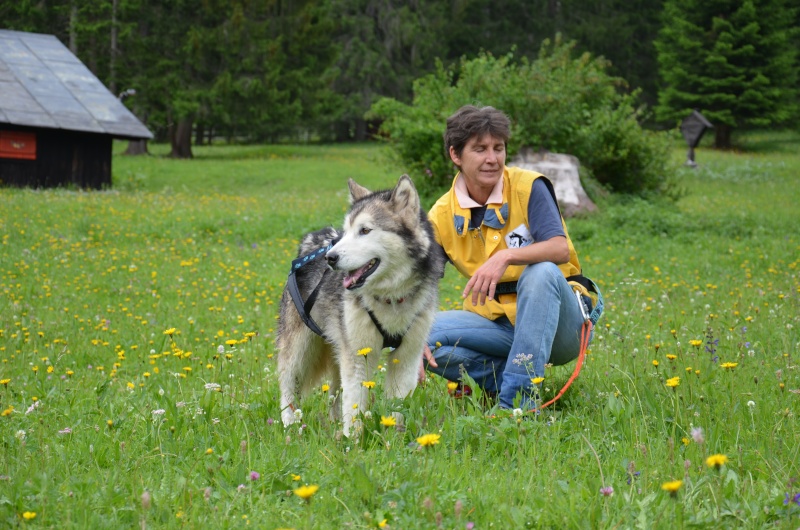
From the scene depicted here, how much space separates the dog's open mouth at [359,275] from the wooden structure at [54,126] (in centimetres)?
1838

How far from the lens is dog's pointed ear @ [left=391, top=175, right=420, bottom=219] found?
4062mm

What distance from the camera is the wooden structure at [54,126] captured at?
2020 cm

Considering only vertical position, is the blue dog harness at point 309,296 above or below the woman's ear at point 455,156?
below

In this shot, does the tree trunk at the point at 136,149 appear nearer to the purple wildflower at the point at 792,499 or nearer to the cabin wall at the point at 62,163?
the cabin wall at the point at 62,163

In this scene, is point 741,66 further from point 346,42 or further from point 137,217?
point 137,217

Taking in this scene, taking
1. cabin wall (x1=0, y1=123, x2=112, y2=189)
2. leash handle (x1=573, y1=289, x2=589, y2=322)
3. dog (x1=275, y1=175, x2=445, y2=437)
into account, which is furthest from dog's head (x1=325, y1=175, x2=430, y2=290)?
cabin wall (x1=0, y1=123, x2=112, y2=189)

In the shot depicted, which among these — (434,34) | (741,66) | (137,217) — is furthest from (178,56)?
(741,66)

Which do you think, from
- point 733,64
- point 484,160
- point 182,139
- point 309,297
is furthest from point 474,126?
point 733,64

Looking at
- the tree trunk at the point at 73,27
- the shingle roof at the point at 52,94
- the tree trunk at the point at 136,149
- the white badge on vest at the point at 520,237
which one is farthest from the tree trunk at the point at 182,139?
the white badge on vest at the point at 520,237

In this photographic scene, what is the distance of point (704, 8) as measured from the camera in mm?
34844

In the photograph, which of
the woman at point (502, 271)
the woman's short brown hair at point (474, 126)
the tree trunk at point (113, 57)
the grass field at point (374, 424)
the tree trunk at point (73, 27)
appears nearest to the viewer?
the grass field at point (374, 424)

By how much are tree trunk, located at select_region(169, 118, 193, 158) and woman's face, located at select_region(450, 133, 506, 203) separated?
2977 cm

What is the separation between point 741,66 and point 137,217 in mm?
29388

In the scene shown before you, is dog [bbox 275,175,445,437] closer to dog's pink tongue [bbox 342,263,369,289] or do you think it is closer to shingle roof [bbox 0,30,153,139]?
dog's pink tongue [bbox 342,263,369,289]
